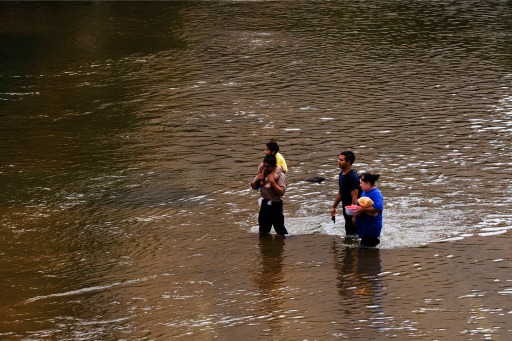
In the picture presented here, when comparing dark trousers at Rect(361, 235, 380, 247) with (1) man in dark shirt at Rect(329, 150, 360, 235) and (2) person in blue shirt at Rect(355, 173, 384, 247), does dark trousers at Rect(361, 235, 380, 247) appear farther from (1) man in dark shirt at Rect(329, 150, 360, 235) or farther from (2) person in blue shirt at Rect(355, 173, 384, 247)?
(1) man in dark shirt at Rect(329, 150, 360, 235)

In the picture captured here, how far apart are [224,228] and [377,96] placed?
869cm

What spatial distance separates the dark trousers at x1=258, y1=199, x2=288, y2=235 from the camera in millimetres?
14086

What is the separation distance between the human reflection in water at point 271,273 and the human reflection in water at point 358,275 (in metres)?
0.75

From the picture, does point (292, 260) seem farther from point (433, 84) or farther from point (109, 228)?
point (433, 84)

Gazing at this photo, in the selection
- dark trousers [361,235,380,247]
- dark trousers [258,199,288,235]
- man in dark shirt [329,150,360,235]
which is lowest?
dark trousers [361,235,380,247]

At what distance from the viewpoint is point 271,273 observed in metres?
13.0

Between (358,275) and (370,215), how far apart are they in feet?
2.94

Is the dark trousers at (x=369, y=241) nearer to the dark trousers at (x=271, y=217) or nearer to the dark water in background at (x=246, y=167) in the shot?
the dark water in background at (x=246, y=167)

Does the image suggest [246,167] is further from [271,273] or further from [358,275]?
[358,275]

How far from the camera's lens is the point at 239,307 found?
1180 cm

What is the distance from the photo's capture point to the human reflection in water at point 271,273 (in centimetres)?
1196

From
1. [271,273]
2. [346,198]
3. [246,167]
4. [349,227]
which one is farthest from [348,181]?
[246,167]

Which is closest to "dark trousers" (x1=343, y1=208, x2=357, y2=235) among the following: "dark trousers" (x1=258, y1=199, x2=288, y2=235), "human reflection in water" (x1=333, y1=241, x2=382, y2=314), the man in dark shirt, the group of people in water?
the group of people in water

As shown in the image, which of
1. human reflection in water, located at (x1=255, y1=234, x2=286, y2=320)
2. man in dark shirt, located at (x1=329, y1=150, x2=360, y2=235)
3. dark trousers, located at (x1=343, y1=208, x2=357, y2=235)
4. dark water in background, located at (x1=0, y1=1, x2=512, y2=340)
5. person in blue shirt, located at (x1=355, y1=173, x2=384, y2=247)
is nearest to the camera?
dark water in background, located at (x1=0, y1=1, x2=512, y2=340)
